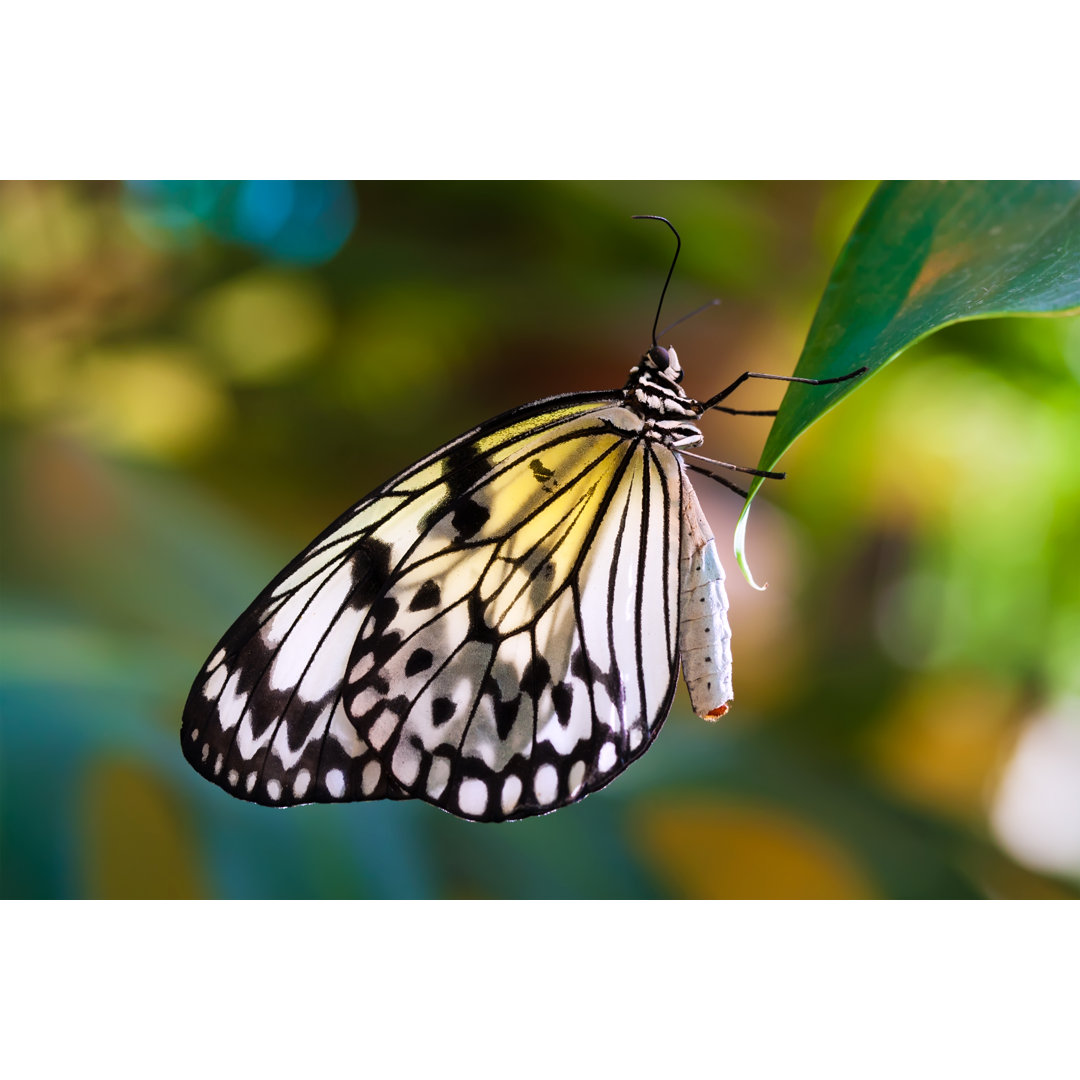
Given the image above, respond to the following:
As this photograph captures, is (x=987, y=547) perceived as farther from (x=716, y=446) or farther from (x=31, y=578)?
(x=31, y=578)

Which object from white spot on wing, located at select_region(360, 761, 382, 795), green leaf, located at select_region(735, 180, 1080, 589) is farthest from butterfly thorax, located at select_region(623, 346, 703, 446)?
white spot on wing, located at select_region(360, 761, 382, 795)

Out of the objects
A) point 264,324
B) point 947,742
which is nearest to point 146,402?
point 264,324

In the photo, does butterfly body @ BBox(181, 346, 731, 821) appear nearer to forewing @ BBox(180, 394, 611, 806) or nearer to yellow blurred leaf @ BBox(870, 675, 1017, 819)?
forewing @ BBox(180, 394, 611, 806)

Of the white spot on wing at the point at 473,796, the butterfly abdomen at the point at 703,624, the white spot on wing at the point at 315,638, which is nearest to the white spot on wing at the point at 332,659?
the white spot on wing at the point at 315,638

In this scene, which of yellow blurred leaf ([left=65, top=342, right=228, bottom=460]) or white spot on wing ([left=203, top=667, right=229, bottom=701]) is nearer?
white spot on wing ([left=203, top=667, right=229, bottom=701])

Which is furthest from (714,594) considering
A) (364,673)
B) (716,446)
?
(716,446)

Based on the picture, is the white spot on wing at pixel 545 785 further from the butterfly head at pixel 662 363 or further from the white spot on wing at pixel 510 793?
the butterfly head at pixel 662 363
